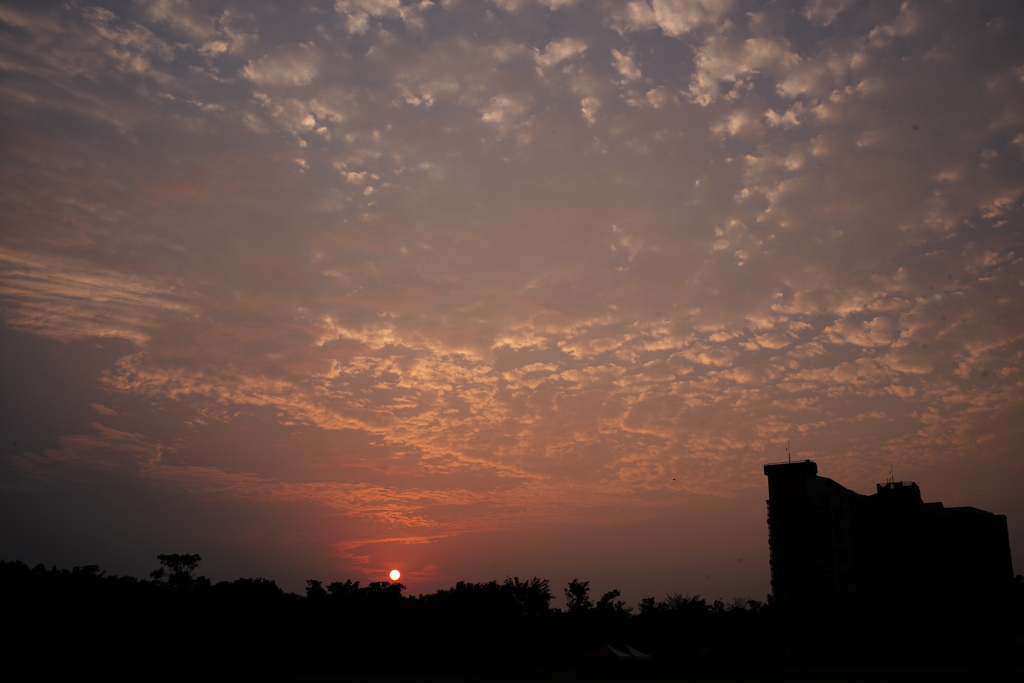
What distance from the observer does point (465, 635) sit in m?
92.9

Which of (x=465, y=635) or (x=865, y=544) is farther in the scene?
(x=865, y=544)

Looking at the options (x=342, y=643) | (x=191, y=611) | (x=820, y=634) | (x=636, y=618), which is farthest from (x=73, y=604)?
(x=820, y=634)

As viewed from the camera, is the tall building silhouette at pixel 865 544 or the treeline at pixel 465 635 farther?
the tall building silhouette at pixel 865 544

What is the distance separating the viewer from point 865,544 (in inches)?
4075

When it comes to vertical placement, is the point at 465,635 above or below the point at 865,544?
below

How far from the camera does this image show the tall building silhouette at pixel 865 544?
100438 millimetres

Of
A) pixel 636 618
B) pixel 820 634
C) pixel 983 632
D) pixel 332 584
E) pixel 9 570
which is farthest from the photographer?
pixel 332 584

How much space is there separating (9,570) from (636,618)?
99.6 meters

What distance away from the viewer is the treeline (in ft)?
249

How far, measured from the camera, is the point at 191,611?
11744 cm

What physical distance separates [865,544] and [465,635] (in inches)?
2205

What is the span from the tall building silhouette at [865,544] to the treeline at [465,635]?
8.75 meters

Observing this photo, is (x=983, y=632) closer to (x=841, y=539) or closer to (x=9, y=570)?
(x=841, y=539)

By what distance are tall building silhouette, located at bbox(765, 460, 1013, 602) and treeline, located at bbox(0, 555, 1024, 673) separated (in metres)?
8.75
